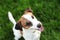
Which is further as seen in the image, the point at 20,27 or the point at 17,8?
the point at 17,8

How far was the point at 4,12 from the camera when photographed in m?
4.64

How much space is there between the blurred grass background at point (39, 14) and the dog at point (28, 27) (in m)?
0.36

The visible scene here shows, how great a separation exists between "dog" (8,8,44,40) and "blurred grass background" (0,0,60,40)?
364mm

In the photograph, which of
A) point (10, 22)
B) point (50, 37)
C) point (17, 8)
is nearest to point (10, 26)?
point (10, 22)

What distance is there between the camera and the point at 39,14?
4.63 metres

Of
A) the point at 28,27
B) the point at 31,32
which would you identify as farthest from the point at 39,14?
the point at 28,27

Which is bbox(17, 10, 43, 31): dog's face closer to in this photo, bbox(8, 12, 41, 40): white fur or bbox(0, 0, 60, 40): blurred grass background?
bbox(8, 12, 41, 40): white fur

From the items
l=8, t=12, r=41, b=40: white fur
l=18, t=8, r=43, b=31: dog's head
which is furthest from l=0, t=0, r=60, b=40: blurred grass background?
l=18, t=8, r=43, b=31: dog's head

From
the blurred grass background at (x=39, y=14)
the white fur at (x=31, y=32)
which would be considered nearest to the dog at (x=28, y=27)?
the white fur at (x=31, y=32)

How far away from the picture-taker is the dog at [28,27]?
367 cm

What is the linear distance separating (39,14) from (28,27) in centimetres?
97

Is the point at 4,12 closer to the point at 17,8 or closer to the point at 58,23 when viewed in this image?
the point at 17,8

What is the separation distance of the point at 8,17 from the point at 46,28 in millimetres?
728

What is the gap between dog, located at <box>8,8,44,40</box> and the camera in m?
3.67
